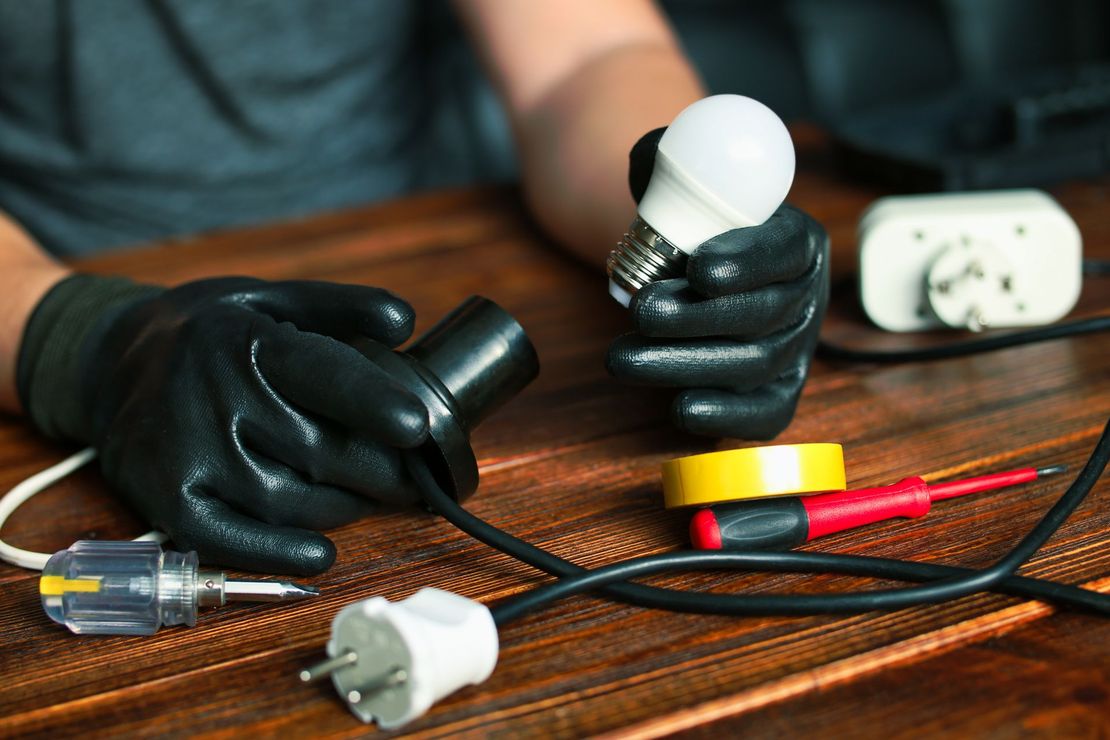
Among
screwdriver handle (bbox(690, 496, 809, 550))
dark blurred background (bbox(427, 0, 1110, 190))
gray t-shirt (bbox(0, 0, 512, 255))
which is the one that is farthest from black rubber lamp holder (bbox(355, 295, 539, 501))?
dark blurred background (bbox(427, 0, 1110, 190))

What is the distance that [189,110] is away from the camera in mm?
1099

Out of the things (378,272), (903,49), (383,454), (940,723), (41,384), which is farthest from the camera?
(903,49)

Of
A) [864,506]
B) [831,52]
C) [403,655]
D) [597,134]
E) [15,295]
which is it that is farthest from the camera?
[831,52]

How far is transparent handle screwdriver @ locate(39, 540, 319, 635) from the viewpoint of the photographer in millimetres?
446

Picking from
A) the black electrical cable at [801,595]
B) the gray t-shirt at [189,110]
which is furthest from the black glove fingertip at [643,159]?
the gray t-shirt at [189,110]

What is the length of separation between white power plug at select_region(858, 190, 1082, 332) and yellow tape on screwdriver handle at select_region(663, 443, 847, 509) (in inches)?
10.2

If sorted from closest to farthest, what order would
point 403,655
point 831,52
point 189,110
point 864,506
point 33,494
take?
point 403,655, point 864,506, point 33,494, point 189,110, point 831,52

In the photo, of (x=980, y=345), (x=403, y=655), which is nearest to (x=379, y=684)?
(x=403, y=655)

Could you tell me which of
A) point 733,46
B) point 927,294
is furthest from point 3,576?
point 733,46

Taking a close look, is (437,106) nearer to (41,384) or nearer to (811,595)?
(41,384)

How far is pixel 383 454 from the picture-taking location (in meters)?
0.50

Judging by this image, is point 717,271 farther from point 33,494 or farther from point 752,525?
point 33,494

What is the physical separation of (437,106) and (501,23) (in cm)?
38

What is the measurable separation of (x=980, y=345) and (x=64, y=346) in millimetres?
581
